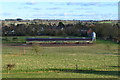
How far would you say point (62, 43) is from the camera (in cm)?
6619

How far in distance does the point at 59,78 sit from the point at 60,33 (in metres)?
72.1

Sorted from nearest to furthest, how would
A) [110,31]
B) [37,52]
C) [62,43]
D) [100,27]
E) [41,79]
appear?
[41,79] < [37,52] < [62,43] < [110,31] < [100,27]

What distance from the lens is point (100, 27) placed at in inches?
3339

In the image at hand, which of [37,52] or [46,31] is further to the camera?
[46,31]

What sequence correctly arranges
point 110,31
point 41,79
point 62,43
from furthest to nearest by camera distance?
point 110,31 → point 62,43 → point 41,79

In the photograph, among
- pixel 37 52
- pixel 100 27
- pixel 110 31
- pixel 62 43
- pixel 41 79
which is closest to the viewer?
pixel 41 79

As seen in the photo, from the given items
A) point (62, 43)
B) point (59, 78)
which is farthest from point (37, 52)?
point (59, 78)

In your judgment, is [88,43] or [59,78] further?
[88,43]

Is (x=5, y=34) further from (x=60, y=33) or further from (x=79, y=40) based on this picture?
(x=79, y=40)

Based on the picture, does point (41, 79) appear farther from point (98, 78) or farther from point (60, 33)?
point (60, 33)

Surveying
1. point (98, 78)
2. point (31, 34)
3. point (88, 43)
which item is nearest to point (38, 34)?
point (31, 34)

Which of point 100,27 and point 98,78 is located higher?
point 100,27

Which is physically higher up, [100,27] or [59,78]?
[100,27]

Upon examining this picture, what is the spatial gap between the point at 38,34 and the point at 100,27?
65.2 feet
